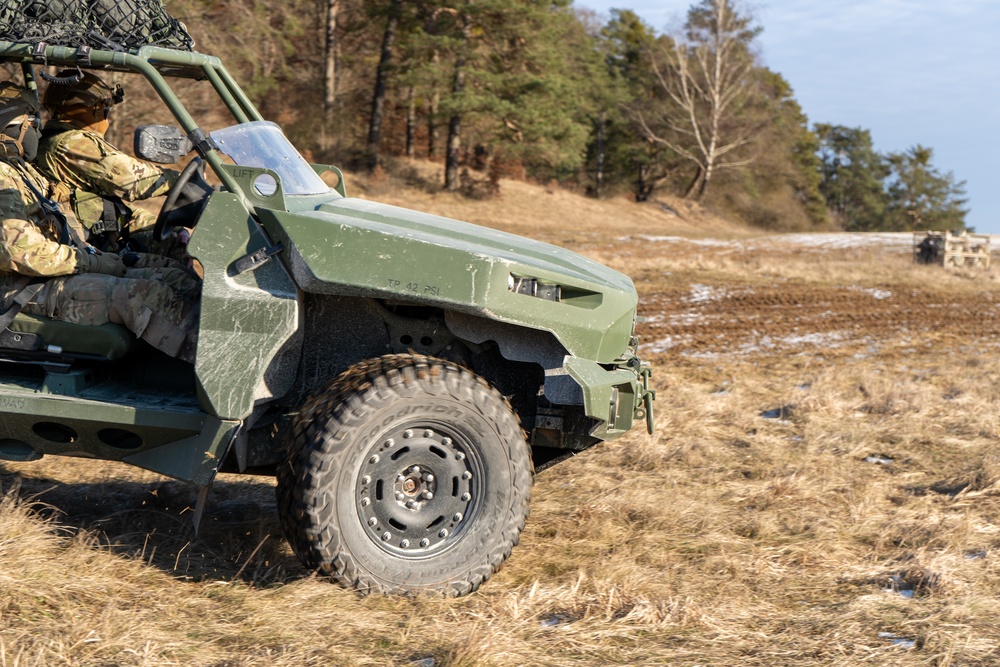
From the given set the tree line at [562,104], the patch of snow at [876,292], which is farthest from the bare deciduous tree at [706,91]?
the patch of snow at [876,292]

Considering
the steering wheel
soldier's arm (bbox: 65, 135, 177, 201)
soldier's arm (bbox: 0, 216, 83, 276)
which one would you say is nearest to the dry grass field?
soldier's arm (bbox: 0, 216, 83, 276)

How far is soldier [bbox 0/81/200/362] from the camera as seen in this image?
4.55m

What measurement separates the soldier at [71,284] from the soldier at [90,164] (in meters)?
0.26

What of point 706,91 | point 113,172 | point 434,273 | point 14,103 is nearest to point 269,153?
point 113,172

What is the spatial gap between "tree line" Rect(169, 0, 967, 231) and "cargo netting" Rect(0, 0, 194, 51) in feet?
39.3

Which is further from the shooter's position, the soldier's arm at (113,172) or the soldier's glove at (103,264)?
the soldier's arm at (113,172)

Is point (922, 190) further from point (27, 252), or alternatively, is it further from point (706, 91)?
point (27, 252)

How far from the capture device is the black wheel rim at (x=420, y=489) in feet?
14.2

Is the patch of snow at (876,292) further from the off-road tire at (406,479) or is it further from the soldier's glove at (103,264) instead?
the soldier's glove at (103,264)

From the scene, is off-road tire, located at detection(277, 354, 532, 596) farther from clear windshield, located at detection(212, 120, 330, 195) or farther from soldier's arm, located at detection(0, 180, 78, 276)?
soldier's arm, located at detection(0, 180, 78, 276)

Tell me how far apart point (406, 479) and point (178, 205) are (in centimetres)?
173

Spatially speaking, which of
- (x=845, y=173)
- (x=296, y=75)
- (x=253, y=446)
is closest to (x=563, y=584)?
(x=253, y=446)

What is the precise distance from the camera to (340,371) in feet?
15.9

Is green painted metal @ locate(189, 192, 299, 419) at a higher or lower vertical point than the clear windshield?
lower
